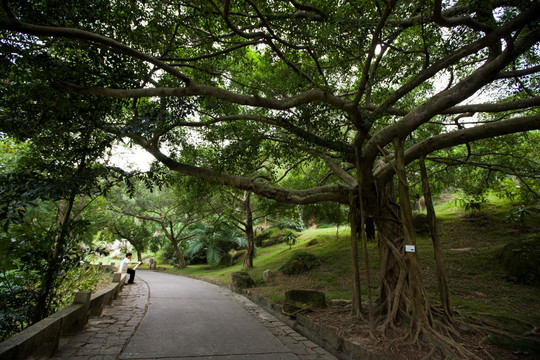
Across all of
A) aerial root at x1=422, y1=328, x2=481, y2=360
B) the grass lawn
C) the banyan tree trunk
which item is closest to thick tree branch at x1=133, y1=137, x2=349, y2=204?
the banyan tree trunk

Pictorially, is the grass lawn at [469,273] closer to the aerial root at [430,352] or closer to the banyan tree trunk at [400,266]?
the banyan tree trunk at [400,266]

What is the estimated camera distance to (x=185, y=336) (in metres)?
4.87

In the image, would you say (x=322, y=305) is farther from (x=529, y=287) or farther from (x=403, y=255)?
(x=529, y=287)

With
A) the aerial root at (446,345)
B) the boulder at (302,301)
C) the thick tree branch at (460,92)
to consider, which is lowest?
the aerial root at (446,345)

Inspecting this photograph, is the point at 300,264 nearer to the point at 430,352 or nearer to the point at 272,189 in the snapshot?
the point at 272,189

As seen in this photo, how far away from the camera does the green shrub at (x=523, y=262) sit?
268 inches

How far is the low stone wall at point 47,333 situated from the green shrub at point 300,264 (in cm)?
737

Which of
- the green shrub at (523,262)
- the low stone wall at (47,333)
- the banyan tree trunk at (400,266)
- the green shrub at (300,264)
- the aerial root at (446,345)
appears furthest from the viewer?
the green shrub at (300,264)

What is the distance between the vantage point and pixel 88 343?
4254 mm

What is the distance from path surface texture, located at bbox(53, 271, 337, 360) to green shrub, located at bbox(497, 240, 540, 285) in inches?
230

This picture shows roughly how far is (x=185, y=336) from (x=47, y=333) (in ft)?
6.69

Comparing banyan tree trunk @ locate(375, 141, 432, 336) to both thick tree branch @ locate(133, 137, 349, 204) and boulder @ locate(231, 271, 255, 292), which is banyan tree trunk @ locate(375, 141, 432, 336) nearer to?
thick tree branch @ locate(133, 137, 349, 204)

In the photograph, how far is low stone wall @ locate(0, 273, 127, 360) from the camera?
2959mm

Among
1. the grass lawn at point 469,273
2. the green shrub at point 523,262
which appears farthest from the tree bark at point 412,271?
the green shrub at point 523,262
